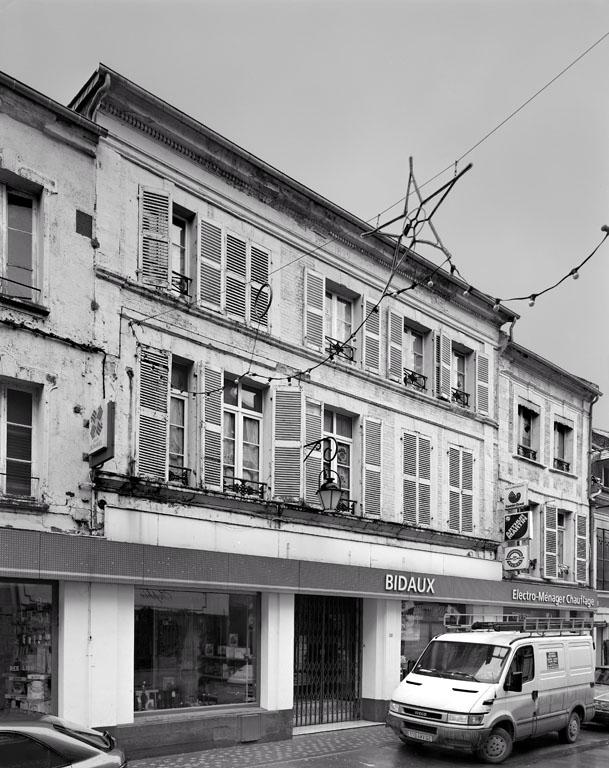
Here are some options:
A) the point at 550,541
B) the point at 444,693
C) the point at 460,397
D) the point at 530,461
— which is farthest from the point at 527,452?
the point at 444,693

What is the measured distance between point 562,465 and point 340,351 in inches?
434

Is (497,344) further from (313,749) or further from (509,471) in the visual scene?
(313,749)

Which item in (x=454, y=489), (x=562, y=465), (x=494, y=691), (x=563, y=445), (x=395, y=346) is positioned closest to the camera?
(x=494, y=691)

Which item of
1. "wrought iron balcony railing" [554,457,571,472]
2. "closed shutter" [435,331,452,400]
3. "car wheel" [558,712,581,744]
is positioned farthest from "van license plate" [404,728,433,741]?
"wrought iron balcony railing" [554,457,571,472]

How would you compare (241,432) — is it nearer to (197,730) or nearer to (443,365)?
(197,730)

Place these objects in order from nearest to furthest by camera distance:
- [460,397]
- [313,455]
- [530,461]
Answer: [313,455] < [460,397] < [530,461]

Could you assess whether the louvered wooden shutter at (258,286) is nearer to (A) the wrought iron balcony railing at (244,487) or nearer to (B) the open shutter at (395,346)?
(A) the wrought iron balcony railing at (244,487)

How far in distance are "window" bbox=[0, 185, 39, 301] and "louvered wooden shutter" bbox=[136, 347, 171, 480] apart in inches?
78.6

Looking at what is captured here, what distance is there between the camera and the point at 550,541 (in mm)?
23031

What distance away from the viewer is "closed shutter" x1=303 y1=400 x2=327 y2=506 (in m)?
15.6

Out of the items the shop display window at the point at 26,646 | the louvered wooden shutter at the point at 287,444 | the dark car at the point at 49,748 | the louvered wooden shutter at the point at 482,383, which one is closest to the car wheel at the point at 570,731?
the louvered wooden shutter at the point at 287,444

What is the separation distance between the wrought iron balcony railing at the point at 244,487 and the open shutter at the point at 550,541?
10.7 meters

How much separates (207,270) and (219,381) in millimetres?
1825

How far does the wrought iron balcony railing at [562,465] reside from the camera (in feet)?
79.3
